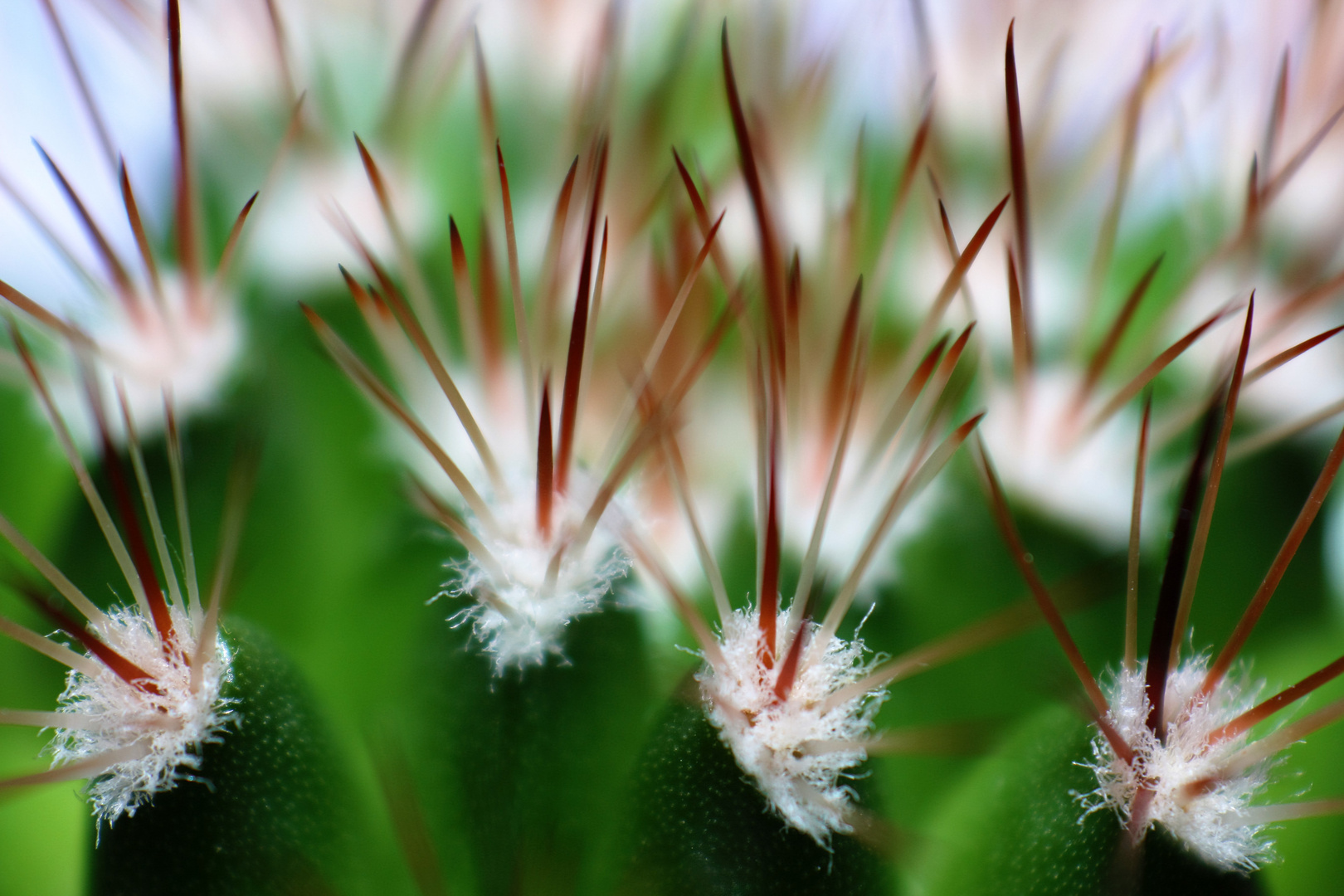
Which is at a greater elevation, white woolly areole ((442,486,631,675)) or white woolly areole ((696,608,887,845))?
white woolly areole ((442,486,631,675))

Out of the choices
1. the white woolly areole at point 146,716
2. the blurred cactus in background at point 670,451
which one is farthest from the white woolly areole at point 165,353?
the white woolly areole at point 146,716

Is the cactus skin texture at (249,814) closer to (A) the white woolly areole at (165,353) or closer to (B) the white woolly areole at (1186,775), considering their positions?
(A) the white woolly areole at (165,353)

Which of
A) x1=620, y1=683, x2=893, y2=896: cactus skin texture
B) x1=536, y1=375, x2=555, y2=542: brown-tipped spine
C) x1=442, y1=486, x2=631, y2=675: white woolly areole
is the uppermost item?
x1=536, y1=375, x2=555, y2=542: brown-tipped spine

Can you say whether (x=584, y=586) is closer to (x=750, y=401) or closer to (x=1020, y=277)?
(x=750, y=401)

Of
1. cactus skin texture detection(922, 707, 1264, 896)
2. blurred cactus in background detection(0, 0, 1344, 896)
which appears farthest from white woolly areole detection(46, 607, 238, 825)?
cactus skin texture detection(922, 707, 1264, 896)

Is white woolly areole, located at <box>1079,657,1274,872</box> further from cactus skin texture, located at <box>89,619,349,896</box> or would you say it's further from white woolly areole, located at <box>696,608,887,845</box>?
cactus skin texture, located at <box>89,619,349,896</box>

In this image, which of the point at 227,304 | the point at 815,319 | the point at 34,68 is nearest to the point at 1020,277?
the point at 815,319

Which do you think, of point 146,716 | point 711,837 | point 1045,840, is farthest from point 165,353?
point 1045,840
